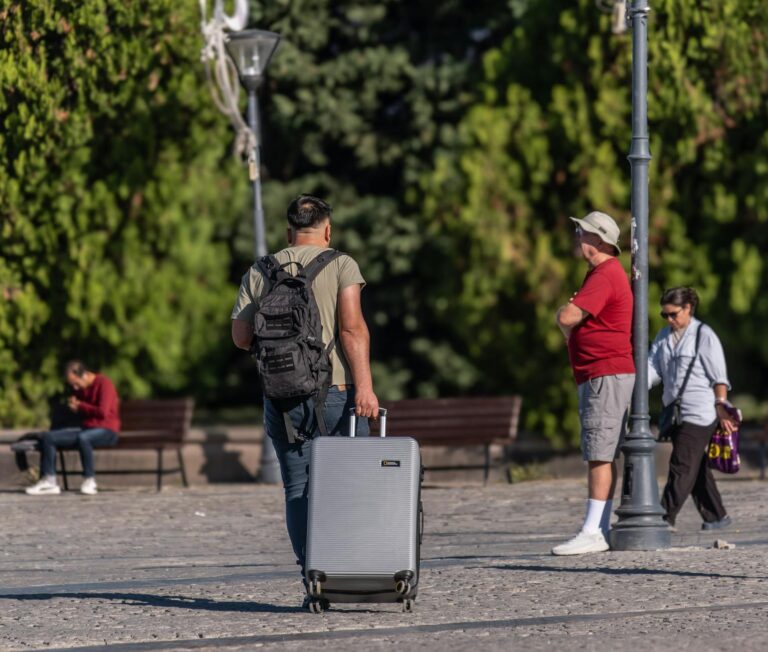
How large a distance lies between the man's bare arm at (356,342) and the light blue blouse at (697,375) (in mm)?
3778

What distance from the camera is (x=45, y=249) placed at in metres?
17.3

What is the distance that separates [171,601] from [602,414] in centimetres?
278

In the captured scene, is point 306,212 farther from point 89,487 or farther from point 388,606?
point 89,487

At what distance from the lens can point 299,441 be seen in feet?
25.2

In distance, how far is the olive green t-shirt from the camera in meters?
7.68

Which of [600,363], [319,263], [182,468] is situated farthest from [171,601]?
[182,468]

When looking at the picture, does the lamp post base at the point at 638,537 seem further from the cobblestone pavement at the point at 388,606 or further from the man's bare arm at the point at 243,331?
the man's bare arm at the point at 243,331

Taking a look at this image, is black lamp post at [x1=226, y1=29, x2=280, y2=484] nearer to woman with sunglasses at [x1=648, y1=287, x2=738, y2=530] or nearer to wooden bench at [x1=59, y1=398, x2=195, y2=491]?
wooden bench at [x1=59, y1=398, x2=195, y2=491]

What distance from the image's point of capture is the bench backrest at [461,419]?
16516 mm

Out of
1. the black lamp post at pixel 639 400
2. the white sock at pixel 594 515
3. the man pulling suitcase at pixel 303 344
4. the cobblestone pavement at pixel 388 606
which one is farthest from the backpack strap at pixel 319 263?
the black lamp post at pixel 639 400

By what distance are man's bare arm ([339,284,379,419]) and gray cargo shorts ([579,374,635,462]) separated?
2.52m

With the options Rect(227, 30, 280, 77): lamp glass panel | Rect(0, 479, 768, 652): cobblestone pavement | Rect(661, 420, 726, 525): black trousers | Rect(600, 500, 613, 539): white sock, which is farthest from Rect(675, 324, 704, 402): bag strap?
Rect(227, 30, 280, 77): lamp glass panel

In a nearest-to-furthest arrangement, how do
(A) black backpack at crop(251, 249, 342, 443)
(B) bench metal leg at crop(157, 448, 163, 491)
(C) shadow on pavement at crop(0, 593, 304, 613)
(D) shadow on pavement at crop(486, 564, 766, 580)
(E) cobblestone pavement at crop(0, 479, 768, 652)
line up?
(E) cobblestone pavement at crop(0, 479, 768, 652)
(A) black backpack at crop(251, 249, 342, 443)
(C) shadow on pavement at crop(0, 593, 304, 613)
(D) shadow on pavement at crop(486, 564, 766, 580)
(B) bench metal leg at crop(157, 448, 163, 491)

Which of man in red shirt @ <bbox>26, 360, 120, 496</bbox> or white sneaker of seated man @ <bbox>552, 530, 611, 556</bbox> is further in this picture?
man in red shirt @ <bbox>26, 360, 120, 496</bbox>
